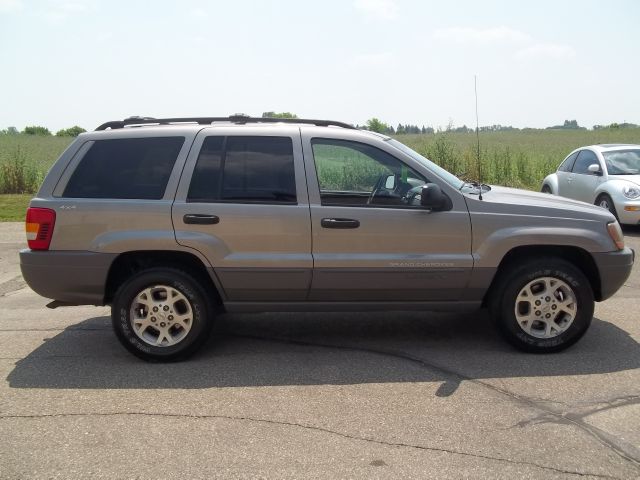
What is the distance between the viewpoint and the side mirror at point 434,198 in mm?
4758

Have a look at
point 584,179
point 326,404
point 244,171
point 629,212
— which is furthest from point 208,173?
point 584,179

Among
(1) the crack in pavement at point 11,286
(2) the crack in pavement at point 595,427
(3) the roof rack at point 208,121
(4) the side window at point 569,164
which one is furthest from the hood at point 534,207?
(4) the side window at point 569,164

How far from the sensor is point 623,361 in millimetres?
4797

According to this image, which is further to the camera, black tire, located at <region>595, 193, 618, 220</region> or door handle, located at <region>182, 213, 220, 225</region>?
black tire, located at <region>595, 193, 618, 220</region>

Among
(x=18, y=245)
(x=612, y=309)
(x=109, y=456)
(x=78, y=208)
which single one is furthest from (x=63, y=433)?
(x=18, y=245)

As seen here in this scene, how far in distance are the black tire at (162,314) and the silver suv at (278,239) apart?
0.01 meters

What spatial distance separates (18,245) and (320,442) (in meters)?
8.54

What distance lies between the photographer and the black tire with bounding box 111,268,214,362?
4871mm

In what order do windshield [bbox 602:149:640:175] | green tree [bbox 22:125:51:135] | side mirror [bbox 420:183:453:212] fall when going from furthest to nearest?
green tree [bbox 22:125:51:135] → windshield [bbox 602:149:640:175] → side mirror [bbox 420:183:453:212]

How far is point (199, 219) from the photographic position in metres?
4.84

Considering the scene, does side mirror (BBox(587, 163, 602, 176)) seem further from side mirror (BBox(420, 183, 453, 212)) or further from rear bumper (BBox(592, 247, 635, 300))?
side mirror (BBox(420, 183, 453, 212))

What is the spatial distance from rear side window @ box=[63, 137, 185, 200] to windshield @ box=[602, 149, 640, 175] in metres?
9.11

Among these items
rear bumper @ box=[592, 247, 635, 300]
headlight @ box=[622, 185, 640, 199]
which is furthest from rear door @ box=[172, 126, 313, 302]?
headlight @ box=[622, 185, 640, 199]

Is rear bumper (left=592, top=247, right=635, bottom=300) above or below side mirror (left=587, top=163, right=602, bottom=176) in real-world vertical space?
below
